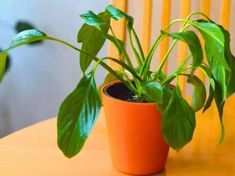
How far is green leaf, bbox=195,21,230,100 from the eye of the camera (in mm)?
623

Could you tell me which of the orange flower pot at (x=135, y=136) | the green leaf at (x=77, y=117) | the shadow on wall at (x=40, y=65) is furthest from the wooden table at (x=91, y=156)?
the shadow on wall at (x=40, y=65)

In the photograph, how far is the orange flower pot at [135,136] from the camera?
2.38ft

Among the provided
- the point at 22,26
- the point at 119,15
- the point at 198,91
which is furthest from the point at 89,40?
the point at 22,26

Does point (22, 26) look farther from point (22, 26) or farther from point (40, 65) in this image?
point (40, 65)

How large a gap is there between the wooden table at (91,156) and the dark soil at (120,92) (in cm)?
13

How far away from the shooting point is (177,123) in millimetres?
657

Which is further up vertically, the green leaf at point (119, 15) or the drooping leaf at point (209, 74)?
the green leaf at point (119, 15)

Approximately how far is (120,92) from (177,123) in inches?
6.4

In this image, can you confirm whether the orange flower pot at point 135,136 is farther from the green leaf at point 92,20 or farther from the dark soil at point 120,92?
the green leaf at point 92,20

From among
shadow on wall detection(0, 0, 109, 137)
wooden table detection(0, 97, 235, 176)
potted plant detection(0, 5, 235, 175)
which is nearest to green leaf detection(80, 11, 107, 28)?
potted plant detection(0, 5, 235, 175)

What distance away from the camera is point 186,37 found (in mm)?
625

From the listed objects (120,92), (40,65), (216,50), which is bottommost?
(40,65)

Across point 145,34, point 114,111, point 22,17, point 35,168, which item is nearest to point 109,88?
point 114,111

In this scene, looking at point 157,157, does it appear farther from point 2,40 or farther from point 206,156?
point 2,40
